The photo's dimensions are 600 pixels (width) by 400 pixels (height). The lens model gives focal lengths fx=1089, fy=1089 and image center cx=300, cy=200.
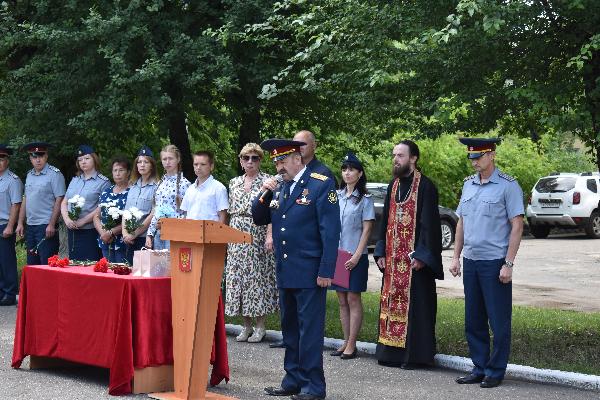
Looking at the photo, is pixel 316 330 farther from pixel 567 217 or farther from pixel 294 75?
pixel 567 217

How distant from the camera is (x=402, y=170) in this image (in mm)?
10266

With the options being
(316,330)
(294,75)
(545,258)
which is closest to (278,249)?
(316,330)

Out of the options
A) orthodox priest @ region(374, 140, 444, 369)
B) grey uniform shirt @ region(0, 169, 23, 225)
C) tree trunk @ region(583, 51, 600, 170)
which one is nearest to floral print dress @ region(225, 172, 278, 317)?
orthodox priest @ region(374, 140, 444, 369)

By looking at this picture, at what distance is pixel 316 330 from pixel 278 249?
2.39ft

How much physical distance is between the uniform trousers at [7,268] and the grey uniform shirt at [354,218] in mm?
6075

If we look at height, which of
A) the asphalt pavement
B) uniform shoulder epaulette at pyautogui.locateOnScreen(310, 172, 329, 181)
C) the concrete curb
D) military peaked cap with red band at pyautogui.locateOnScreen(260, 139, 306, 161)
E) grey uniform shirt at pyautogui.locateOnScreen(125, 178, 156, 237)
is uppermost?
military peaked cap with red band at pyautogui.locateOnScreen(260, 139, 306, 161)

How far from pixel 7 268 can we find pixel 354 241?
6.24 m

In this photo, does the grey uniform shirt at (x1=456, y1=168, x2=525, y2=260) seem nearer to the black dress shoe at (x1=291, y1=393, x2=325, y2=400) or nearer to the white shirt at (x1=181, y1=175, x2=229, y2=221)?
the black dress shoe at (x1=291, y1=393, x2=325, y2=400)

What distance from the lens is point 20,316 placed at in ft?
32.4

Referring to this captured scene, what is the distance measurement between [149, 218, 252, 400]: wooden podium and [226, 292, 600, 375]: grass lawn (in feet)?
10.3

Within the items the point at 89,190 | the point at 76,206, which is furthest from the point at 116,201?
the point at 89,190

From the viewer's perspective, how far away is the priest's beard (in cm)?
1025

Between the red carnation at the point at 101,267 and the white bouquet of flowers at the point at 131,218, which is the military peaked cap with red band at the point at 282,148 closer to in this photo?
the red carnation at the point at 101,267

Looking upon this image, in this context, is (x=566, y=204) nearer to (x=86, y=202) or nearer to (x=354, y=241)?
(x=86, y=202)
